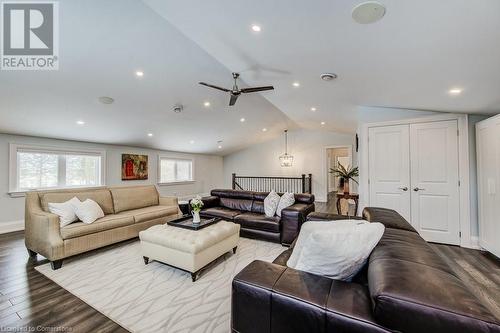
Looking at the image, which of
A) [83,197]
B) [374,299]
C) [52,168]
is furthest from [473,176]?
[52,168]

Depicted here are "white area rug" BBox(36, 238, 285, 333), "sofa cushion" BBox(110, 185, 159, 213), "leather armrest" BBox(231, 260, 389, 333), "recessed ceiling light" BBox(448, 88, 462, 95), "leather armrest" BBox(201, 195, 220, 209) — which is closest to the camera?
"leather armrest" BBox(231, 260, 389, 333)

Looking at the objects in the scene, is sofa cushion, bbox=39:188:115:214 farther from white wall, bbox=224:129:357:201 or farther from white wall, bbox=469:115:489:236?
white wall, bbox=224:129:357:201

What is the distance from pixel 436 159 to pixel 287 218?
265cm

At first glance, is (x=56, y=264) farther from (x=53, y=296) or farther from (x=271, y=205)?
(x=271, y=205)

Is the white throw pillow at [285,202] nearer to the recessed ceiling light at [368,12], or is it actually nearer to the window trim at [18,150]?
the recessed ceiling light at [368,12]

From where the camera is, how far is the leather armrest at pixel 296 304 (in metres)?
→ 1.02

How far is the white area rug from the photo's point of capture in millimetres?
1888

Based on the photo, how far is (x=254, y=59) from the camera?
2867mm

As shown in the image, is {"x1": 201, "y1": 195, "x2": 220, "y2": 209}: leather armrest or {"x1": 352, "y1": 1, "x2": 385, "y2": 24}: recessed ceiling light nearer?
{"x1": 352, "y1": 1, "x2": 385, "y2": 24}: recessed ceiling light

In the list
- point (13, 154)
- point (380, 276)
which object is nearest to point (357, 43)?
point (380, 276)

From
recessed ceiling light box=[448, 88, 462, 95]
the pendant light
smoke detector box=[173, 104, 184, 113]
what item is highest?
smoke detector box=[173, 104, 184, 113]

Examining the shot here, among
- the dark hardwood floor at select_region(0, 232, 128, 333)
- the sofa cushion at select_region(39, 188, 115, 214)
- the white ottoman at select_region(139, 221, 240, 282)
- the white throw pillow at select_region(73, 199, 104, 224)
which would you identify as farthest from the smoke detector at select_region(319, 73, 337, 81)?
the sofa cushion at select_region(39, 188, 115, 214)

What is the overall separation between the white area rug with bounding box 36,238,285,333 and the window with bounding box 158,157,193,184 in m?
5.07

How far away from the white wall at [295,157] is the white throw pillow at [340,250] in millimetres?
7204
